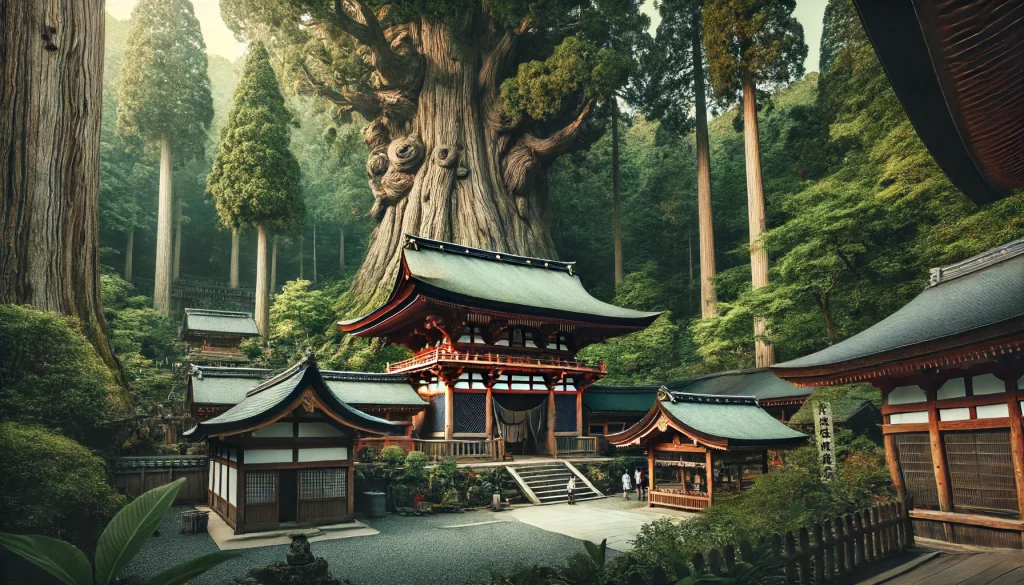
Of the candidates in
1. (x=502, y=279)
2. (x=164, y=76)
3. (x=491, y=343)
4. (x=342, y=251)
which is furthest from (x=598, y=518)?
(x=342, y=251)

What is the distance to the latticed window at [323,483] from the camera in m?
A: 12.9

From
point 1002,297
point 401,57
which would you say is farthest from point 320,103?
point 1002,297

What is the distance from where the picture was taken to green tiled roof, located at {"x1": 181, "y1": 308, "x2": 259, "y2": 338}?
2959cm

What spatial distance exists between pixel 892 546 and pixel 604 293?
29747mm

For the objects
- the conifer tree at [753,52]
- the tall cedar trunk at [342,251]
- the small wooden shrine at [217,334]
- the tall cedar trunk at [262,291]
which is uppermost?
the conifer tree at [753,52]

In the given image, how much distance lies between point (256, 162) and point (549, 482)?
2153cm

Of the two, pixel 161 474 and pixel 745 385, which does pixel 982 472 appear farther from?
pixel 161 474

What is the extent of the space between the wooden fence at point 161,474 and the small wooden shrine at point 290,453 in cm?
314

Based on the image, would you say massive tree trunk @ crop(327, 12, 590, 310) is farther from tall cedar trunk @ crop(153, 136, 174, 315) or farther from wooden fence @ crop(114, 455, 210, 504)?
wooden fence @ crop(114, 455, 210, 504)

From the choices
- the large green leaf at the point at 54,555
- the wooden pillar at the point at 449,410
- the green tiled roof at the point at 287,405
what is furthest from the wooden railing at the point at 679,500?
the large green leaf at the point at 54,555

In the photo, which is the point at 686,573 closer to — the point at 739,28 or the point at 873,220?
the point at 873,220

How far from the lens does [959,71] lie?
2756mm

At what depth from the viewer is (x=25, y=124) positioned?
12.4 m

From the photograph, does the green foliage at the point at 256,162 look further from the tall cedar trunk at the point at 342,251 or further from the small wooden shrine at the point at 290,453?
the small wooden shrine at the point at 290,453
